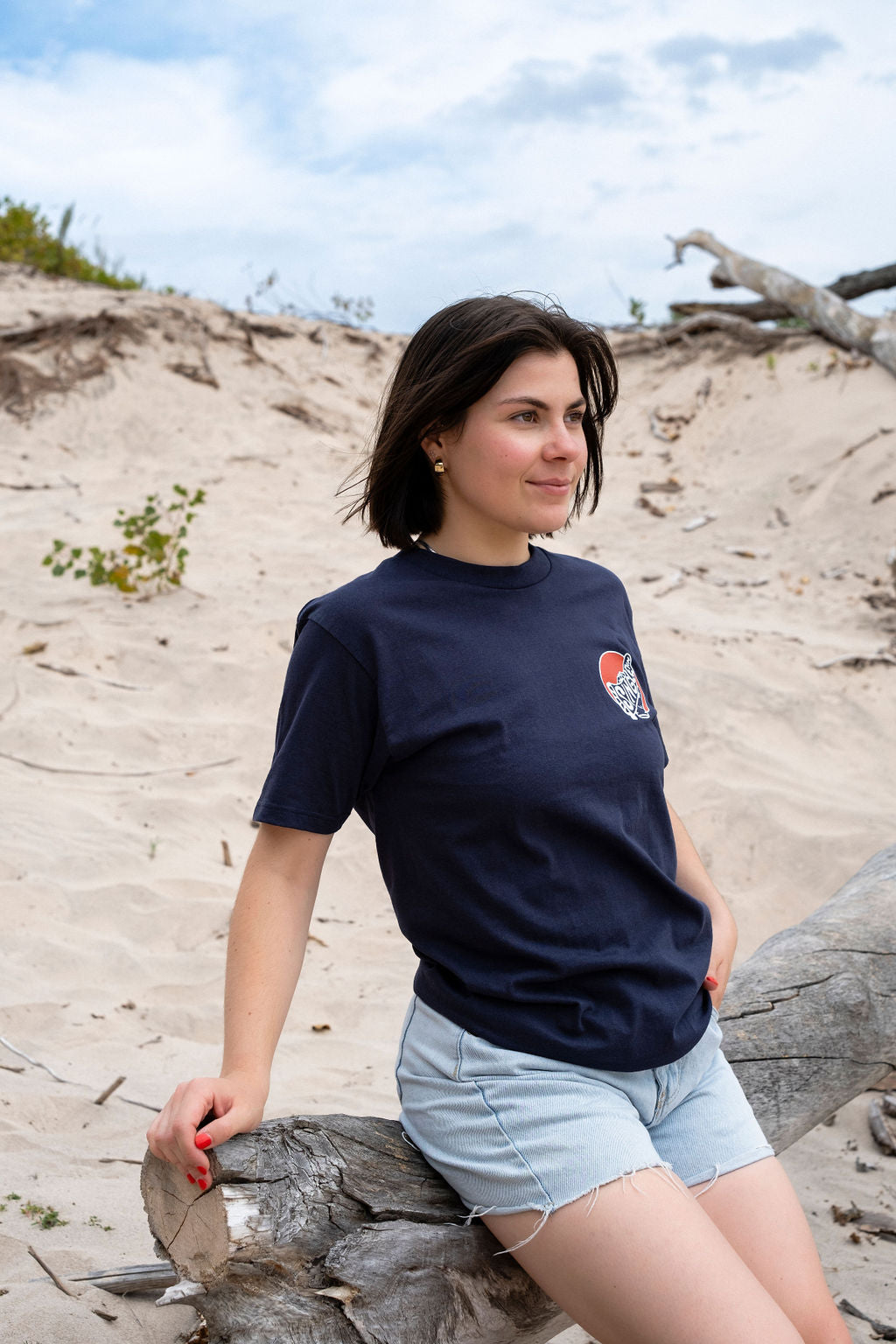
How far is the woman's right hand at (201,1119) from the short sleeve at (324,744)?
352mm

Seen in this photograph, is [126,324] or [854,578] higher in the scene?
[126,324]

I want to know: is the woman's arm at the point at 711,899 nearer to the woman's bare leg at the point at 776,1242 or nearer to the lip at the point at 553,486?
the woman's bare leg at the point at 776,1242

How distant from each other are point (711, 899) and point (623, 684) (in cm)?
45

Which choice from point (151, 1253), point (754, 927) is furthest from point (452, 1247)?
point (754, 927)

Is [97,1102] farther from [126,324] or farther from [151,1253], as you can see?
[126,324]

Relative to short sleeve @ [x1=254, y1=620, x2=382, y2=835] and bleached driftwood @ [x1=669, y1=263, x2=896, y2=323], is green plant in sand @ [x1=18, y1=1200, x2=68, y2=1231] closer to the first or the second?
short sleeve @ [x1=254, y1=620, x2=382, y2=835]

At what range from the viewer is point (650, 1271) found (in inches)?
53.1

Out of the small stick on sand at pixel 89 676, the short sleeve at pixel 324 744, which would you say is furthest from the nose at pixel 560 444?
the small stick on sand at pixel 89 676

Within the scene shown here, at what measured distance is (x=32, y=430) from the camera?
8.12 metres

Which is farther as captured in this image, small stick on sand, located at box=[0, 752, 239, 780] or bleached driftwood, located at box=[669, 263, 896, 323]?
bleached driftwood, located at box=[669, 263, 896, 323]

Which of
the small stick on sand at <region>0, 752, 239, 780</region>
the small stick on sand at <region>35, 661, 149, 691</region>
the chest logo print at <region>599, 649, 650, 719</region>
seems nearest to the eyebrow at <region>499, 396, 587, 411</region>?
the chest logo print at <region>599, 649, 650, 719</region>

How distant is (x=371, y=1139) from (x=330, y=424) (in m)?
7.90

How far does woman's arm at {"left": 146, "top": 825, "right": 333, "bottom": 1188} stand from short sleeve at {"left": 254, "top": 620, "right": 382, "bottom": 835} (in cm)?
5

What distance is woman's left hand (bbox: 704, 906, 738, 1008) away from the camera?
182 centimetres
